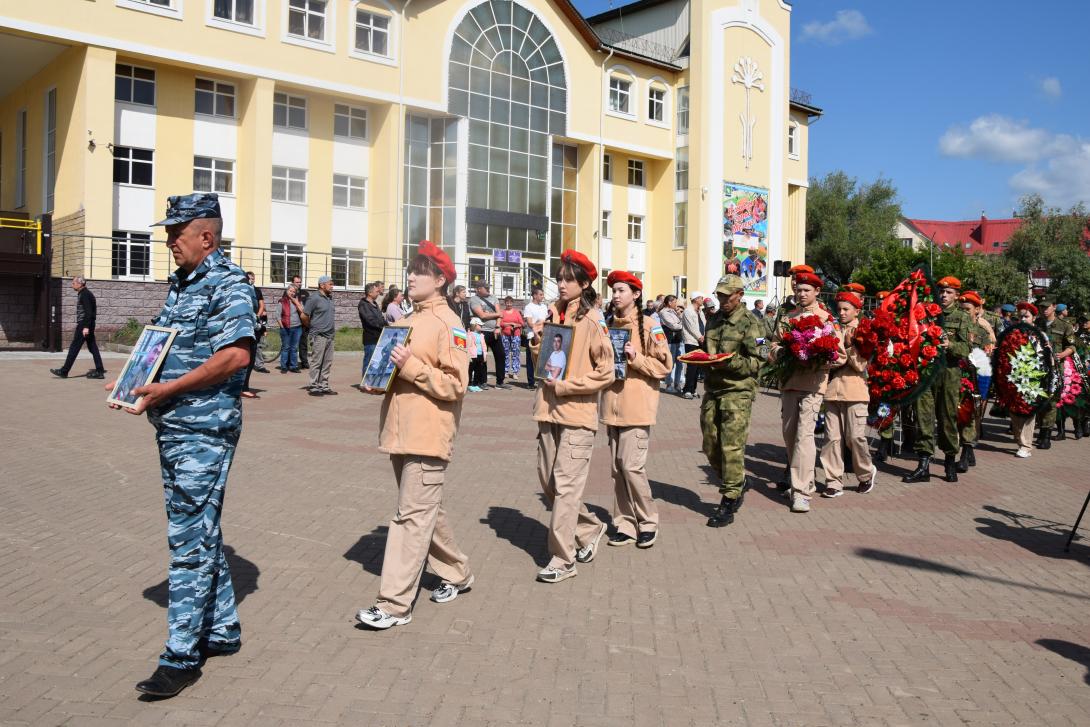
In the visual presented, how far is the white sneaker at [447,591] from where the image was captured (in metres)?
5.40

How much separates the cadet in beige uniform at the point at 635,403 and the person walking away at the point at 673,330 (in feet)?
38.5

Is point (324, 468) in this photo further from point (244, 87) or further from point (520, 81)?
point (520, 81)

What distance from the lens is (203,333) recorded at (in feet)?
13.6

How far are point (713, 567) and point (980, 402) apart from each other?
7.49 m

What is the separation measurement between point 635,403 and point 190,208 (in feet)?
11.7

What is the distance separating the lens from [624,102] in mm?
42844

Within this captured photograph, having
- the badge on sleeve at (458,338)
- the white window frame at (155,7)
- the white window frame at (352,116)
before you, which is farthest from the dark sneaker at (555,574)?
the white window frame at (352,116)

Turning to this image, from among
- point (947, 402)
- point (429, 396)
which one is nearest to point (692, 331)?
point (947, 402)

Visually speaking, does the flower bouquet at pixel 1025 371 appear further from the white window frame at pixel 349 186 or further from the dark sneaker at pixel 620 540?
the white window frame at pixel 349 186

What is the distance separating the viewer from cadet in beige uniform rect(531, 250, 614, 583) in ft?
19.3

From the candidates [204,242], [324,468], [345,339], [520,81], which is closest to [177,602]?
[204,242]

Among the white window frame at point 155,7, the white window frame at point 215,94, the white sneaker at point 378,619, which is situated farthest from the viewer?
the white window frame at point 215,94

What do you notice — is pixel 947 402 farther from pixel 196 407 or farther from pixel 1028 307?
pixel 196 407

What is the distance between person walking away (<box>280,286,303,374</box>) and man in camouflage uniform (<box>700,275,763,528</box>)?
12.1 metres
